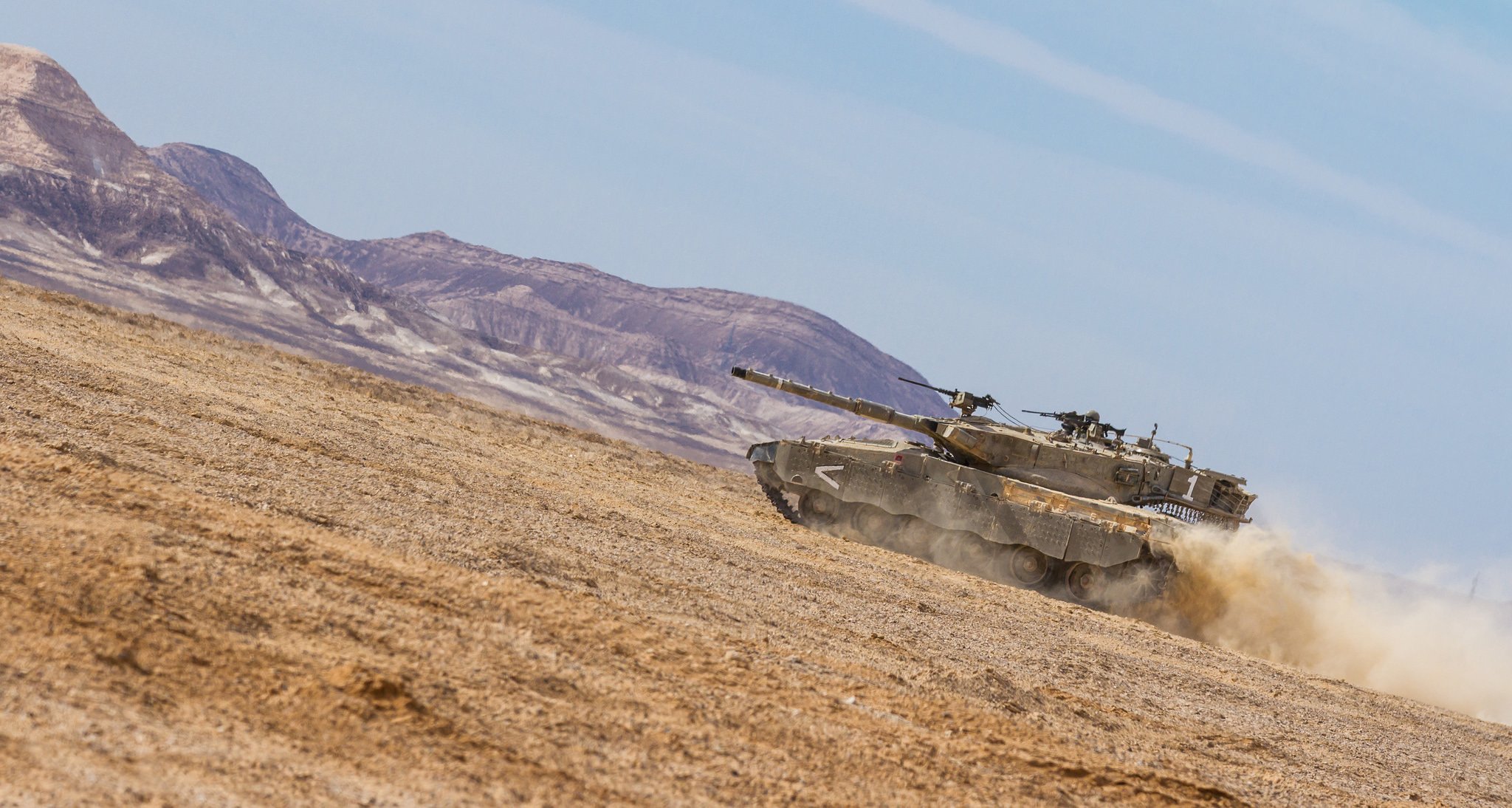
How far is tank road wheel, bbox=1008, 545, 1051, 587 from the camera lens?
19859 mm

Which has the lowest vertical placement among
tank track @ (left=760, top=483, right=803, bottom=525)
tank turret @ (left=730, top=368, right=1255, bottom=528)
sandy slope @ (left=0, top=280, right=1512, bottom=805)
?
sandy slope @ (left=0, top=280, right=1512, bottom=805)

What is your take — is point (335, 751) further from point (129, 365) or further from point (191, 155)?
point (191, 155)

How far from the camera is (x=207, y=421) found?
15266mm

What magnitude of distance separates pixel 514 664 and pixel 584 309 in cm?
16409

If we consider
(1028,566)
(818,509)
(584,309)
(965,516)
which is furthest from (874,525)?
(584,309)

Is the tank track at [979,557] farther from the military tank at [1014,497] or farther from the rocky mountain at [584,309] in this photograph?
the rocky mountain at [584,309]

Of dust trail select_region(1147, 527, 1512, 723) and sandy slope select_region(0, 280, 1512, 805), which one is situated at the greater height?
dust trail select_region(1147, 527, 1512, 723)

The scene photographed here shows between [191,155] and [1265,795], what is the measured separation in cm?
20124

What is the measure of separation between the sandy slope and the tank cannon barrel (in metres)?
5.17

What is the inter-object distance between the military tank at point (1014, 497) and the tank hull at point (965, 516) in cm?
2

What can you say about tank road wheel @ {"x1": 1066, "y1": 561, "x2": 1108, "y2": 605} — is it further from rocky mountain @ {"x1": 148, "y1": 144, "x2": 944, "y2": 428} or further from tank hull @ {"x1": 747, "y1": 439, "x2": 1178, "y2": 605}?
rocky mountain @ {"x1": 148, "y1": 144, "x2": 944, "y2": 428}

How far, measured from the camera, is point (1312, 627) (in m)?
19.0

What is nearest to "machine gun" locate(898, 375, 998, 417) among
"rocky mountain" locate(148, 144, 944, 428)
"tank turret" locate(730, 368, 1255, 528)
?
"tank turret" locate(730, 368, 1255, 528)

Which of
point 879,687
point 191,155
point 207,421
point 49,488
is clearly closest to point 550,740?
point 879,687
